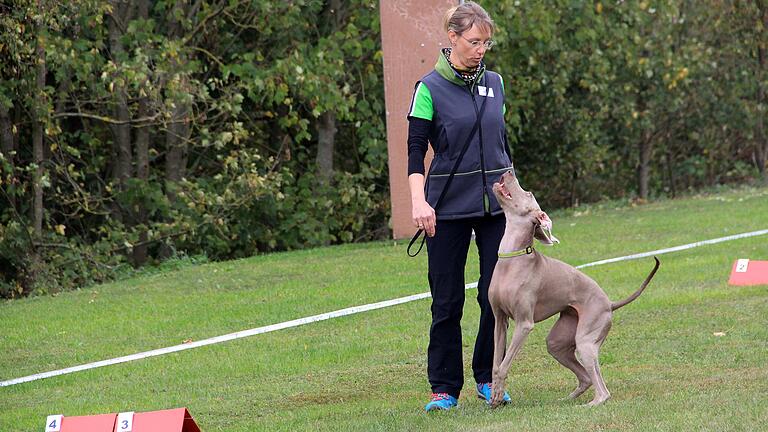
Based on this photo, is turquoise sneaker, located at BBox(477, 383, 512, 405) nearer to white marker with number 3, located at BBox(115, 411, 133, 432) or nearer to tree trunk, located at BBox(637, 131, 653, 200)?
white marker with number 3, located at BBox(115, 411, 133, 432)

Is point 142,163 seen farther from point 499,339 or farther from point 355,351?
point 499,339

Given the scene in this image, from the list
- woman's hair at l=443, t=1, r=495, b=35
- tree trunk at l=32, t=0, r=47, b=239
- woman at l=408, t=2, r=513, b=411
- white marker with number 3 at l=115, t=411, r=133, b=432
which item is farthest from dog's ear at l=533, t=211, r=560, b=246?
tree trunk at l=32, t=0, r=47, b=239

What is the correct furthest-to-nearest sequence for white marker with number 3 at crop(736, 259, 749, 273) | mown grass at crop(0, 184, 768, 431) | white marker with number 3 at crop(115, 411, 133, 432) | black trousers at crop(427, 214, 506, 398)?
white marker with number 3 at crop(736, 259, 749, 273) < black trousers at crop(427, 214, 506, 398) < mown grass at crop(0, 184, 768, 431) < white marker with number 3 at crop(115, 411, 133, 432)

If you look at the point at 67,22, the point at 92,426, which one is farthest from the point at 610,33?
the point at 92,426

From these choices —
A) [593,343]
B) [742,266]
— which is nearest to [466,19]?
[593,343]

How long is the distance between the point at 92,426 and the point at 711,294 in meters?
5.70

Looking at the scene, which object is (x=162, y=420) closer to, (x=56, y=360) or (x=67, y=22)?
(x=56, y=360)

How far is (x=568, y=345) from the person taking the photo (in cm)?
637

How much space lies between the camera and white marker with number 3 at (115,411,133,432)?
5.69 meters

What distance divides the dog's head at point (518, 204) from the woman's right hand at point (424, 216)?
13.3 inches

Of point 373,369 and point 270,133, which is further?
point 270,133

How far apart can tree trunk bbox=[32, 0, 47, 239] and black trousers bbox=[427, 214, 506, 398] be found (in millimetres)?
9255

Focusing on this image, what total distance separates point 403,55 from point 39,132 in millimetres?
5097

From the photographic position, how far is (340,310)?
10594 millimetres
